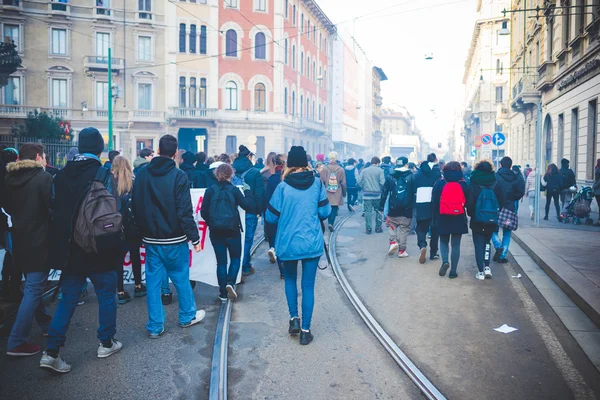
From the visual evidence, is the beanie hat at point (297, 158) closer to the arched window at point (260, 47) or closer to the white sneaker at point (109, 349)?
the white sneaker at point (109, 349)

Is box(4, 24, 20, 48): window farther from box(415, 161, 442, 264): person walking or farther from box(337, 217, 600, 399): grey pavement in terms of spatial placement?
box(337, 217, 600, 399): grey pavement

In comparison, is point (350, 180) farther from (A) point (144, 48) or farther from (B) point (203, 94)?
(A) point (144, 48)

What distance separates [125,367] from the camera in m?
4.68

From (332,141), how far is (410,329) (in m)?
56.8

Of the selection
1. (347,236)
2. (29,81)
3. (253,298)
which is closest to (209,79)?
(29,81)

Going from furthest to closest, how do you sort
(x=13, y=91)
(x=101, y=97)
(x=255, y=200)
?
(x=101, y=97) → (x=13, y=91) → (x=255, y=200)

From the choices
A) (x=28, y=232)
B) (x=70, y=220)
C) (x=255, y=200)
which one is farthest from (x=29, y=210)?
(x=255, y=200)

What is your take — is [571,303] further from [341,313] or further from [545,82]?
[545,82]

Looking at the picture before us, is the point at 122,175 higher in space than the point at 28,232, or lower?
higher

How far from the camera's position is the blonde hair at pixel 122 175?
6.37 m

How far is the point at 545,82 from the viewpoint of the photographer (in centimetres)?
2331

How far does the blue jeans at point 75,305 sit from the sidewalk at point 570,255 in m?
5.16

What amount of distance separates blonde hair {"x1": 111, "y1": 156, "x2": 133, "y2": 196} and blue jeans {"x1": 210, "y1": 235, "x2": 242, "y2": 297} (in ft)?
3.95

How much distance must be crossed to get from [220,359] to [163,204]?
5.32 ft
